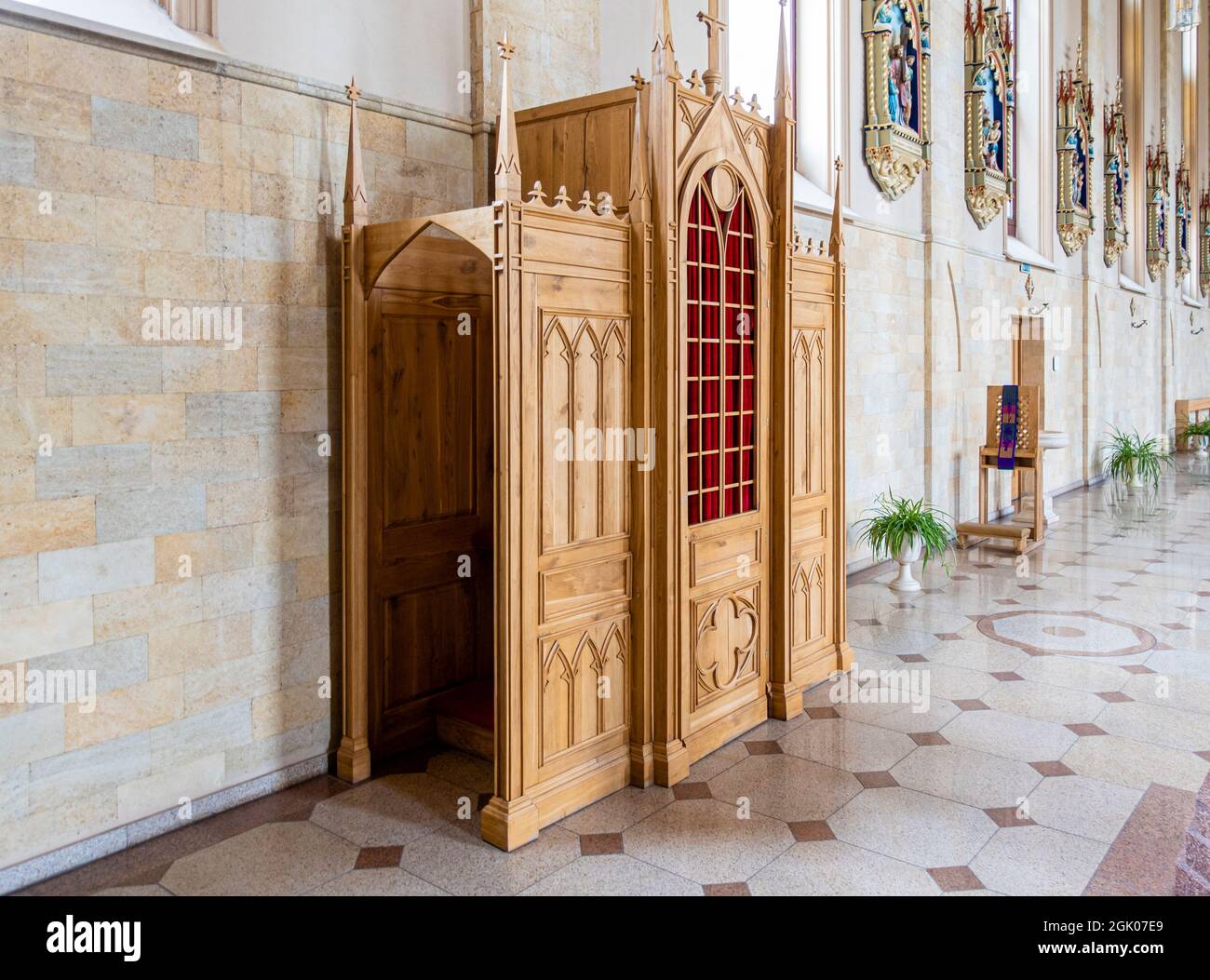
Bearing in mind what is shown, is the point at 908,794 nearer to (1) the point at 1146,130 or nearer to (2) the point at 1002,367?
(2) the point at 1002,367

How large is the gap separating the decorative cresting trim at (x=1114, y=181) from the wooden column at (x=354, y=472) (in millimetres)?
14740

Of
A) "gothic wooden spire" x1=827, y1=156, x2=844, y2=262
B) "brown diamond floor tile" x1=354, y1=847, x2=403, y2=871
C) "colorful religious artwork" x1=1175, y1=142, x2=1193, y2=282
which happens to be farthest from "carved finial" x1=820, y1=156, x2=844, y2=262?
"colorful religious artwork" x1=1175, y1=142, x2=1193, y2=282

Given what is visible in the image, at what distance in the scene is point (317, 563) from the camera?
4.20 metres

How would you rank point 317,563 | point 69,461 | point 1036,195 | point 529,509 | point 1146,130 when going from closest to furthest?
point 69,461 → point 529,509 → point 317,563 → point 1036,195 → point 1146,130

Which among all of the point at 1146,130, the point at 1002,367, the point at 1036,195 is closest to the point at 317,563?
the point at 1002,367

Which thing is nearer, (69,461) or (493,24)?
(69,461)

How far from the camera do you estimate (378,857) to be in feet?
11.5

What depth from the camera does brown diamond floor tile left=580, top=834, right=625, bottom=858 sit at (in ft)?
11.6

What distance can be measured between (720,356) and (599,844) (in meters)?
2.16

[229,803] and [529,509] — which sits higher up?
[529,509]

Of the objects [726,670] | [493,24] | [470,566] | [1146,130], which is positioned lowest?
[726,670]

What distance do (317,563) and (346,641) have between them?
0.35 m

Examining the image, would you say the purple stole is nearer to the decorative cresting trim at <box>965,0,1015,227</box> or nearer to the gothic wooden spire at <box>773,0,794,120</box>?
the decorative cresting trim at <box>965,0,1015,227</box>

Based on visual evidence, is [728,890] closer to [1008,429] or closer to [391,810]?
[391,810]
